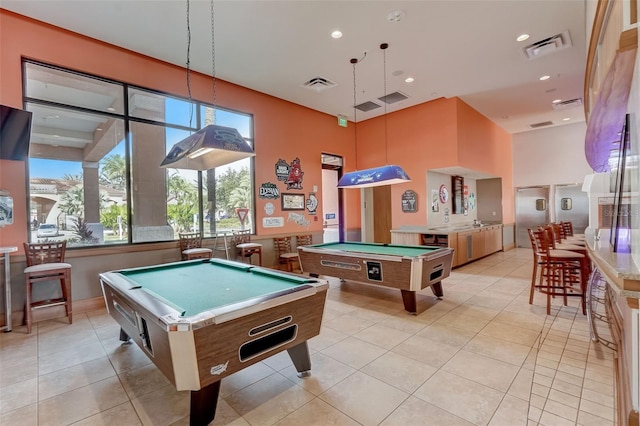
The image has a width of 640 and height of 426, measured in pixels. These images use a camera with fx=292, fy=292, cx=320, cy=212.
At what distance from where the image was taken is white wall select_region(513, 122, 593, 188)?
9000mm

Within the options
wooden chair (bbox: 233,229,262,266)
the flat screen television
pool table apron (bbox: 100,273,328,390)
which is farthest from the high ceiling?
pool table apron (bbox: 100,273,328,390)

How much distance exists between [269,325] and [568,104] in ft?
29.9

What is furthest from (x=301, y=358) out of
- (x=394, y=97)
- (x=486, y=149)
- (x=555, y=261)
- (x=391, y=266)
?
(x=486, y=149)

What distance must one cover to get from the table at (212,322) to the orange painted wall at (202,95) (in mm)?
3076

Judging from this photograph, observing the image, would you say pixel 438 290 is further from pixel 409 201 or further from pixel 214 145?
pixel 214 145

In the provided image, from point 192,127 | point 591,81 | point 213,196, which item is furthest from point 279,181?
point 591,81

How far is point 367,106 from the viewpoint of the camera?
7480 millimetres

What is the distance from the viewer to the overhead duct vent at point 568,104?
711cm

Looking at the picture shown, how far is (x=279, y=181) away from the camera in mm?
6859

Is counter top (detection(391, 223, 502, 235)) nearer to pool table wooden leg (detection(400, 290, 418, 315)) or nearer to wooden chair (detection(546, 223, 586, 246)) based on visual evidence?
wooden chair (detection(546, 223, 586, 246))

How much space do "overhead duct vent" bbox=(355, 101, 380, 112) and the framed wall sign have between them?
2.74 m

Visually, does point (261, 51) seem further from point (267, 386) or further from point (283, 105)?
point (267, 386)

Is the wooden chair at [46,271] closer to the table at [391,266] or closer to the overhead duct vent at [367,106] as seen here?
the table at [391,266]

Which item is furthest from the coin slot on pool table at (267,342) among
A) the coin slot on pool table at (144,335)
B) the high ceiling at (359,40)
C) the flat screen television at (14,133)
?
the flat screen television at (14,133)
